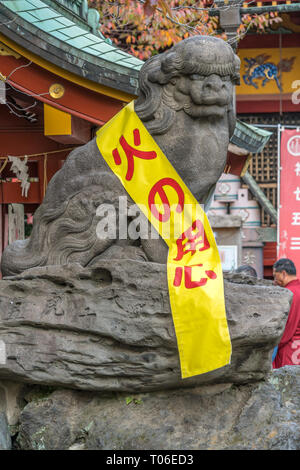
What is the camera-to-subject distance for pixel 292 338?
5.58 metres

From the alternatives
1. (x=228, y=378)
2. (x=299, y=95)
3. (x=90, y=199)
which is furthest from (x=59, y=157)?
(x=299, y=95)

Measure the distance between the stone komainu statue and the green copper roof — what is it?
1312mm

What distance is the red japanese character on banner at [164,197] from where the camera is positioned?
459 centimetres

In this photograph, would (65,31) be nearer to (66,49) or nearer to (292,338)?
(66,49)

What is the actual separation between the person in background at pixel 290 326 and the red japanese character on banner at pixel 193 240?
131 cm

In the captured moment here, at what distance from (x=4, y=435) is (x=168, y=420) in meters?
0.98

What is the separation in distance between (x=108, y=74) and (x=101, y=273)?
7.14ft

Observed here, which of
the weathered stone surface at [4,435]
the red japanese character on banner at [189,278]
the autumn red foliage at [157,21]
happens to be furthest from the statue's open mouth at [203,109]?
the autumn red foliage at [157,21]

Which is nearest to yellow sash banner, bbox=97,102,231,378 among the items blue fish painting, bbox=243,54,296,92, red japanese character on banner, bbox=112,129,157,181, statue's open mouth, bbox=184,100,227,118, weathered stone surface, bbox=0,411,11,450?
red japanese character on banner, bbox=112,129,157,181

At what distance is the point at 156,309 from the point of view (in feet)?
13.7

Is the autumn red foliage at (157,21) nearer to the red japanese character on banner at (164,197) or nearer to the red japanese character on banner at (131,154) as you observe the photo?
the red japanese character on banner at (131,154)

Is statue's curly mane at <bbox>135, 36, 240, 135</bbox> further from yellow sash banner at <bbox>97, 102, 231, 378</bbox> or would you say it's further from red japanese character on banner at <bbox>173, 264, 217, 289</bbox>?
red japanese character on banner at <bbox>173, 264, 217, 289</bbox>

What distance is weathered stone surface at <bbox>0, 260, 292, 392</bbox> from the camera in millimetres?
4195

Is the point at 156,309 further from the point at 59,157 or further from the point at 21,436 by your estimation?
the point at 59,157
